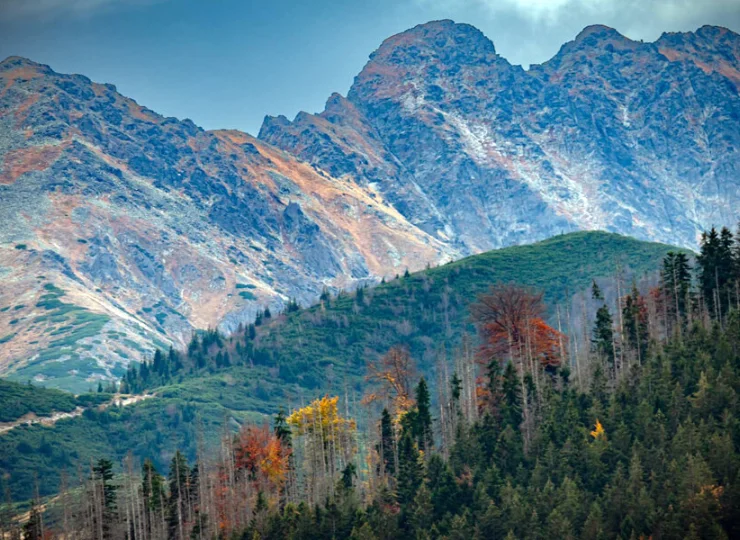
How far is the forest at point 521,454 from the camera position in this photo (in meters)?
113

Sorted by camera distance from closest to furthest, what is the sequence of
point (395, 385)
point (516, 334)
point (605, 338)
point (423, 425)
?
point (423, 425)
point (605, 338)
point (516, 334)
point (395, 385)

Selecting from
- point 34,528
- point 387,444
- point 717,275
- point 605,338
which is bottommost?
point 34,528

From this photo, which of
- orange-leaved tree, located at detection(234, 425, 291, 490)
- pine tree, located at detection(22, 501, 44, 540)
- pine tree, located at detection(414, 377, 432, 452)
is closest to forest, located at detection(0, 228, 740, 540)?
pine tree, located at detection(414, 377, 432, 452)

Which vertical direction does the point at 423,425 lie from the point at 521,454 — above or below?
above

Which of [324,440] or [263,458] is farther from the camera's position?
[324,440]

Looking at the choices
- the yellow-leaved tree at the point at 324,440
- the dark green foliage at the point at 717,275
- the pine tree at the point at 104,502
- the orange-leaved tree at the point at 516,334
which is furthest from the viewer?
the orange-leaved tree at the point at 516,334

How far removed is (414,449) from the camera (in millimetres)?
138375

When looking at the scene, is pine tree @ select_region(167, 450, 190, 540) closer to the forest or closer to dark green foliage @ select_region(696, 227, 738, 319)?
the forest

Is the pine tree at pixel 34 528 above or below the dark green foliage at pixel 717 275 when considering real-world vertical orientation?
below

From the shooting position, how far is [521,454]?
434 feet

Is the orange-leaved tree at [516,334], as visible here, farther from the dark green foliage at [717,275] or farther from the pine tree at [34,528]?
the pine tree at [34,528]

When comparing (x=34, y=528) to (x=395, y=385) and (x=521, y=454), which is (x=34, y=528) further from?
(x=521, y=454)

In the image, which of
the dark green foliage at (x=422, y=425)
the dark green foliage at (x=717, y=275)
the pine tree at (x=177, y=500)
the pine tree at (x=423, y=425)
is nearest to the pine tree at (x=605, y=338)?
the dark green foliage at (x=717, y=275)

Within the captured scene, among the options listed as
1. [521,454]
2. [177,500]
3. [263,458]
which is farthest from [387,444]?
[177,500]
